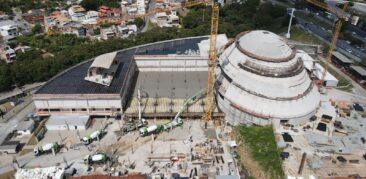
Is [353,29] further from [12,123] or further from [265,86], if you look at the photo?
[12,123]

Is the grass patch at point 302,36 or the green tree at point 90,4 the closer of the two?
the grass patch at point 302,36

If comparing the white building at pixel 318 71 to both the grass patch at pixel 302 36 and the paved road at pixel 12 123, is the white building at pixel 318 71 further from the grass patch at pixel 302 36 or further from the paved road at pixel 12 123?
the paved road at pixel 12 123

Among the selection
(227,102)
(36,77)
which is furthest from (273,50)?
(36,77)

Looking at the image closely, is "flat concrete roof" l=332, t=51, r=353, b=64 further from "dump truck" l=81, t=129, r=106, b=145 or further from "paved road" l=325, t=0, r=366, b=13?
"dump truck" l=81, t=129, r=106, b=145

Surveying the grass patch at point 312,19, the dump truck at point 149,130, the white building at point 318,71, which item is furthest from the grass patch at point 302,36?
the dump truck at point 149,130

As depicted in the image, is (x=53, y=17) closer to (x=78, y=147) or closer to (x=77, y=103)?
(x=77, y=103)

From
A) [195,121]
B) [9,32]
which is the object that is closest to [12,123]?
[195,121]

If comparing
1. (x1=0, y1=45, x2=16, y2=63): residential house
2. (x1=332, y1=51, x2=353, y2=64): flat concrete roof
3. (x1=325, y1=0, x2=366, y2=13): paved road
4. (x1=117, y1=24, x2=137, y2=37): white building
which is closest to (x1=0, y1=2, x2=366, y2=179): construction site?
(x1=332, y1=51, x2=353, y2=64): flat concrete roof
